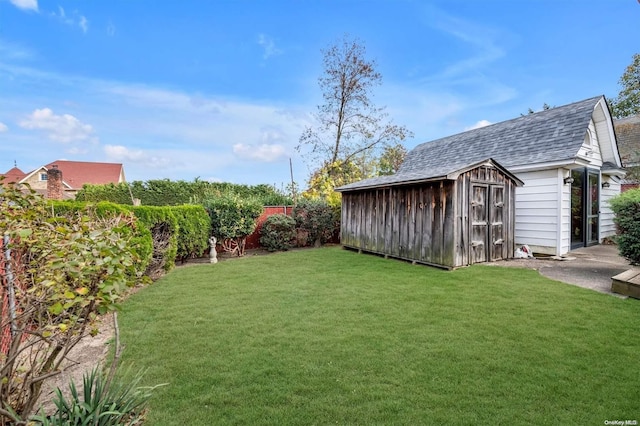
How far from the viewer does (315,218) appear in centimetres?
1173

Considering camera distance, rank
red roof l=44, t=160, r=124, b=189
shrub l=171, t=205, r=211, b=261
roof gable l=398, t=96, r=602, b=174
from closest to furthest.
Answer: roof gable l=398, t=96, r=602, b=174, shrub l=171, t=205, r=211, b=261, red roof l=44, t=160, r=124, b=189

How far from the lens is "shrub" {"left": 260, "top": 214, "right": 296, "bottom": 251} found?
35.9 feet

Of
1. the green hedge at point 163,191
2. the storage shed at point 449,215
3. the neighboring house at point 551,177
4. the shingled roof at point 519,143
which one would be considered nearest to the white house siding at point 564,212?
the neighboring house at point 551,177

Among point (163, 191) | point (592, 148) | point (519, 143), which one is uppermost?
point (519, 143)

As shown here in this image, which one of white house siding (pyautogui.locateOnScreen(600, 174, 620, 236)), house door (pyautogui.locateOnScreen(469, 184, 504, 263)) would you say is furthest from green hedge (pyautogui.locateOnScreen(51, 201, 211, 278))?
white house siding (pyautogui.locateOnScreen(600, 174, 620, 236))

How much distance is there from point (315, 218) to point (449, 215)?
5666 millimetres

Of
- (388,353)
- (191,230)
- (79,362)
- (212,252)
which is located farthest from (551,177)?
(79,362)

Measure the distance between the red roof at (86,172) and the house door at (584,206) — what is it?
122 feet

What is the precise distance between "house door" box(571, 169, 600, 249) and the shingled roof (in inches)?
41.0

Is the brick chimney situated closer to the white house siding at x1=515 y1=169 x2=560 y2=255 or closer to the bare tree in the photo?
the bare tree

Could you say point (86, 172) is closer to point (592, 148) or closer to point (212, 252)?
point (212, 252)

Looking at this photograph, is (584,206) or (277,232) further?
(277,232)

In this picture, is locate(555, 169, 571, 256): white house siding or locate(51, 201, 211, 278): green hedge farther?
locate(555, 169, 571, 256): white house siding

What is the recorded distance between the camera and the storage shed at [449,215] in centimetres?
703
